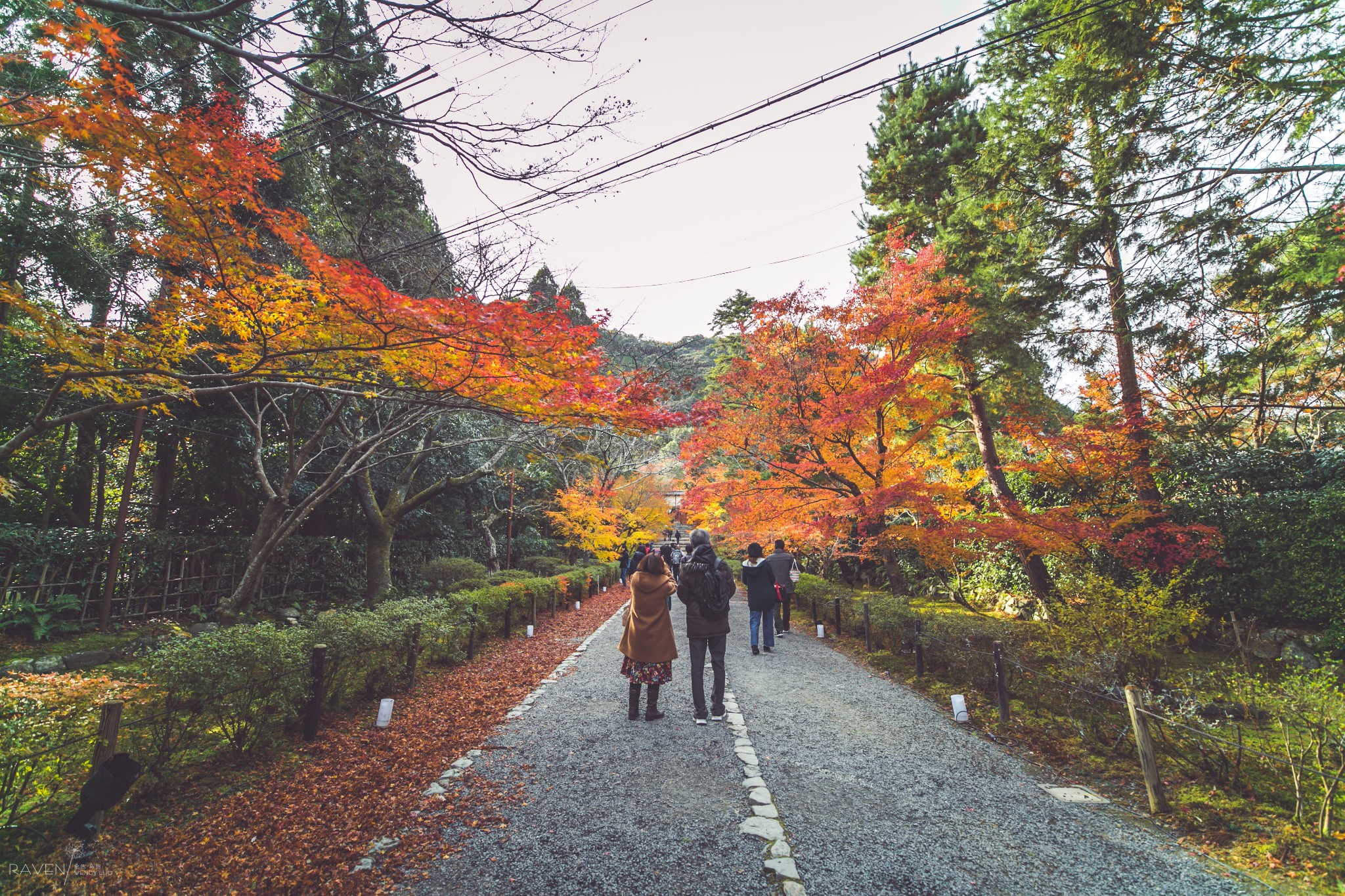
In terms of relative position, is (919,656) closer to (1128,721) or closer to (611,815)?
(1128,721)

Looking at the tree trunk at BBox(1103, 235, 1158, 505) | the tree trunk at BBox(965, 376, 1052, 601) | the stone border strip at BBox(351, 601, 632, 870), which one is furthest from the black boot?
the tree trunk at BBox(1103, 235, 1158, 505)

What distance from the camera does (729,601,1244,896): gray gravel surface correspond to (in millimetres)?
2543

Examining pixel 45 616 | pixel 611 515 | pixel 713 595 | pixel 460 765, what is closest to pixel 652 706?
pixel 713 595

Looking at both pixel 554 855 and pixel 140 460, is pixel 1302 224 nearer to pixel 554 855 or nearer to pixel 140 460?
pixel 554 855

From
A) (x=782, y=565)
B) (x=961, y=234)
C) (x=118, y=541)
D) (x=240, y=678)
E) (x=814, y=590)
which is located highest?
(x=961, y=234)

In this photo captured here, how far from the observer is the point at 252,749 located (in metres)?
3.84

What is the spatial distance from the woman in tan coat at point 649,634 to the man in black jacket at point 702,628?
19cm

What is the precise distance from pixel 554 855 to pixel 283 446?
527 inches

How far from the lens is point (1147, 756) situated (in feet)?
10.7

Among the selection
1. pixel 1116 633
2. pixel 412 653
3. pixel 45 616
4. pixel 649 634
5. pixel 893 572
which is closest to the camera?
pixel 1116 633

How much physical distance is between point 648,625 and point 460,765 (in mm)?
1851

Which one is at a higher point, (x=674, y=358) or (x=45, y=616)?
(x=674, y=358)

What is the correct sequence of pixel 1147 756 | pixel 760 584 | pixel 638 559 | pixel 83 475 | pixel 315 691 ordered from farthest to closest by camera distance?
pixel 638 559
pixel 83 475
pixel 760 584
pixel 315 691
pixel 1147 756

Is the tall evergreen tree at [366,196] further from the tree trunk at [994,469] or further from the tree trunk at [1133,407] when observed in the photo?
the tree trunk at [1133,407]
